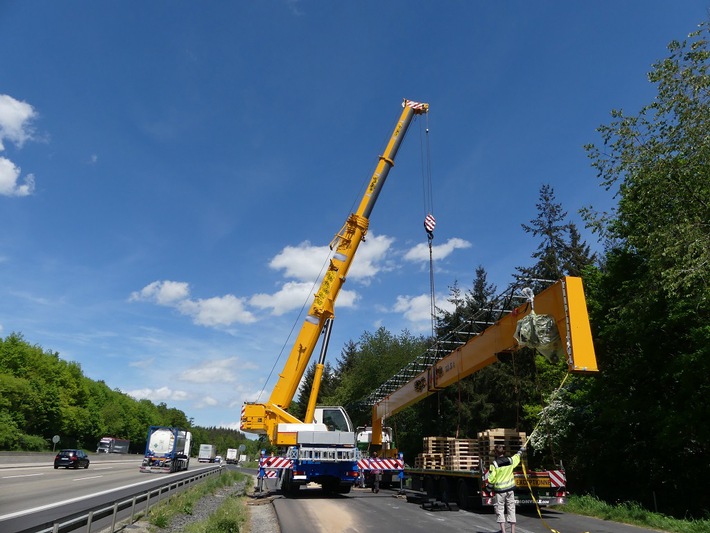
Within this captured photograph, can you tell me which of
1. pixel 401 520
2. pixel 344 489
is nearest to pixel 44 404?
pixel 344 489

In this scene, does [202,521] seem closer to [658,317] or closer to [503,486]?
[503,486]

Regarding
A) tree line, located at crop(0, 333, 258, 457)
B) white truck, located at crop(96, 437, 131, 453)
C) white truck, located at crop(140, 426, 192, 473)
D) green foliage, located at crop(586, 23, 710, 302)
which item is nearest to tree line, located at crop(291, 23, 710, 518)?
green foliage, located at crop(586, 23, 710, 302)

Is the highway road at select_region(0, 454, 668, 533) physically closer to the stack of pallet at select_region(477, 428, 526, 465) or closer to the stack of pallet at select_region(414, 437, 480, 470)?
the stack of pallet at select_region(414, 437, 480, 470)

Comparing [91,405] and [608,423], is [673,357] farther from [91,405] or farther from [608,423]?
[91,405]

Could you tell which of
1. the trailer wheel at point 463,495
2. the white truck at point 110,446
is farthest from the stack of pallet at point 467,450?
the white truck at point 110,446

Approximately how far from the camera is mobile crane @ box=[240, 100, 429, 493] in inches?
659

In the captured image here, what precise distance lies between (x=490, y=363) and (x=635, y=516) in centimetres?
585

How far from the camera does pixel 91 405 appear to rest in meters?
85.4

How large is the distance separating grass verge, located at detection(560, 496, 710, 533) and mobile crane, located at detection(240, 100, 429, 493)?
24.4 feet

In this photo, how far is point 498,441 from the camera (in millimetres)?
14781

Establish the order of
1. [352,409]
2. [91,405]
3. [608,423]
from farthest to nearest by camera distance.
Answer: [91,405] < [352,409] < [608,423]

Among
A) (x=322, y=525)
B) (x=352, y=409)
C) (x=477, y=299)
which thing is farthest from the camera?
(x=477, y=299)

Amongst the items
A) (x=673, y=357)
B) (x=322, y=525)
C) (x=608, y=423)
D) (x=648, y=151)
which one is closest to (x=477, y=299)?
(x=608, y=423)

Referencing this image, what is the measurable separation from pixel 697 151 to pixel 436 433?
2922cm
